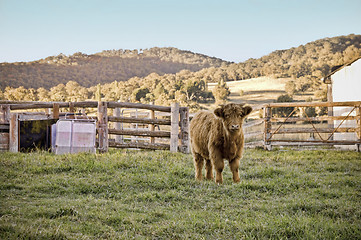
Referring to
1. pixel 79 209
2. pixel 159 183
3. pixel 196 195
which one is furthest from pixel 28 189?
pixel 196 195

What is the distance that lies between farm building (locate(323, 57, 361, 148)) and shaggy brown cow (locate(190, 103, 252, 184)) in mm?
10242

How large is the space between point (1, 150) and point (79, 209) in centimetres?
702

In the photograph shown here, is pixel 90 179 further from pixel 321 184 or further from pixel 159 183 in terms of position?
pixel 321 184

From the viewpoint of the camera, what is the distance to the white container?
9945mm

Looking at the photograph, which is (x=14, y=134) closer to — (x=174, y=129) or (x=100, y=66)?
(x=174, y=129)

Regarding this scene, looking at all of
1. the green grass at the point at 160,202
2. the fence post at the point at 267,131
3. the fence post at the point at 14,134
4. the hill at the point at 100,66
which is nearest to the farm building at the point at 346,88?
the fence post at the point at 267,131

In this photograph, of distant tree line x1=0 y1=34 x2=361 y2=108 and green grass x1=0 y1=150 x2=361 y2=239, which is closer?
green grass x1=0 y1=150 x2=361 y2=239

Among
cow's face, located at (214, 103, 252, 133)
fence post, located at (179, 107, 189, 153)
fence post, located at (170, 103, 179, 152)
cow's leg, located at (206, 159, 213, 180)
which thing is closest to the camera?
cow's face, located at (214, 103, 252, 133)

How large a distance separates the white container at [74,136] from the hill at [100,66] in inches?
1953

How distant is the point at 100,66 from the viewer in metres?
85.1

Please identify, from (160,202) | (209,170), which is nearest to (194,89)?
(209,170)

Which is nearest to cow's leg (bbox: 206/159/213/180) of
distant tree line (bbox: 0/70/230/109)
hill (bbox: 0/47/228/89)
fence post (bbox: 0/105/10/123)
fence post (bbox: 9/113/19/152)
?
fence post (bbox: 9/113/19/152)

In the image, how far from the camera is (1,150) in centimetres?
1041

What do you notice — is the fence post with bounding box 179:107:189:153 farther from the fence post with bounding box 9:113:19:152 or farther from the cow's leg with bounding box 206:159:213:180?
the fence post with bounding box 9:113:19:152
